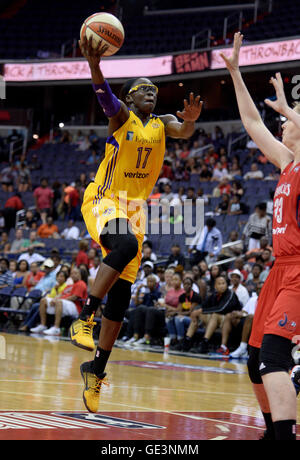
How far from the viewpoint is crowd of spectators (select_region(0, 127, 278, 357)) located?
1202cm

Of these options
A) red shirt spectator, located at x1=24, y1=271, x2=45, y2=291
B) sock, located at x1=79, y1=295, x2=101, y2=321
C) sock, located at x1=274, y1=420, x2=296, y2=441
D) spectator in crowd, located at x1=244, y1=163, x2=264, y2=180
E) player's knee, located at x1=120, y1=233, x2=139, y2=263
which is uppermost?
spectator in crowd, located at x1=244, y1=163, x2=264, y2=180

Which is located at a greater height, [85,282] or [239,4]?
[239,4]

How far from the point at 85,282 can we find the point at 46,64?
15302mm

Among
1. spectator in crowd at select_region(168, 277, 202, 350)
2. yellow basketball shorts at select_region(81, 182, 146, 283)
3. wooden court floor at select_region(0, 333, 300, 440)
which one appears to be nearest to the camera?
wooden court floor at select_region(0, 333, 300, 440)

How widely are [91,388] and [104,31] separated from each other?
249 cm

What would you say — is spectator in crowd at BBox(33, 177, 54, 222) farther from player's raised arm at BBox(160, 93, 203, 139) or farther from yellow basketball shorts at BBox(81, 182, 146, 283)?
yellow basketball shorts at BBox(81, 182, 146, 283)

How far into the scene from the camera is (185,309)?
12.5 meters

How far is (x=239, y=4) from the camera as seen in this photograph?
27406 mm

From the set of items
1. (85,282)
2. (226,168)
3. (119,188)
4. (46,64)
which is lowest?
(85,282)

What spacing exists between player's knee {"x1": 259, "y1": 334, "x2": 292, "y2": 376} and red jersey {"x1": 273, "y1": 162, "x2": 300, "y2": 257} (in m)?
0.49

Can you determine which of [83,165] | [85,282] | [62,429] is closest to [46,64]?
[83,165]

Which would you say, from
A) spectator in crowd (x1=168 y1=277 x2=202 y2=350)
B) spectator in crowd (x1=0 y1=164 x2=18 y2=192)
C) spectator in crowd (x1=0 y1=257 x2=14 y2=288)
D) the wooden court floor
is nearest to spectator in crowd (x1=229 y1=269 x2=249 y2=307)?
spectator in crowd (x1=168 y1=277 x2=202 y2=350)
